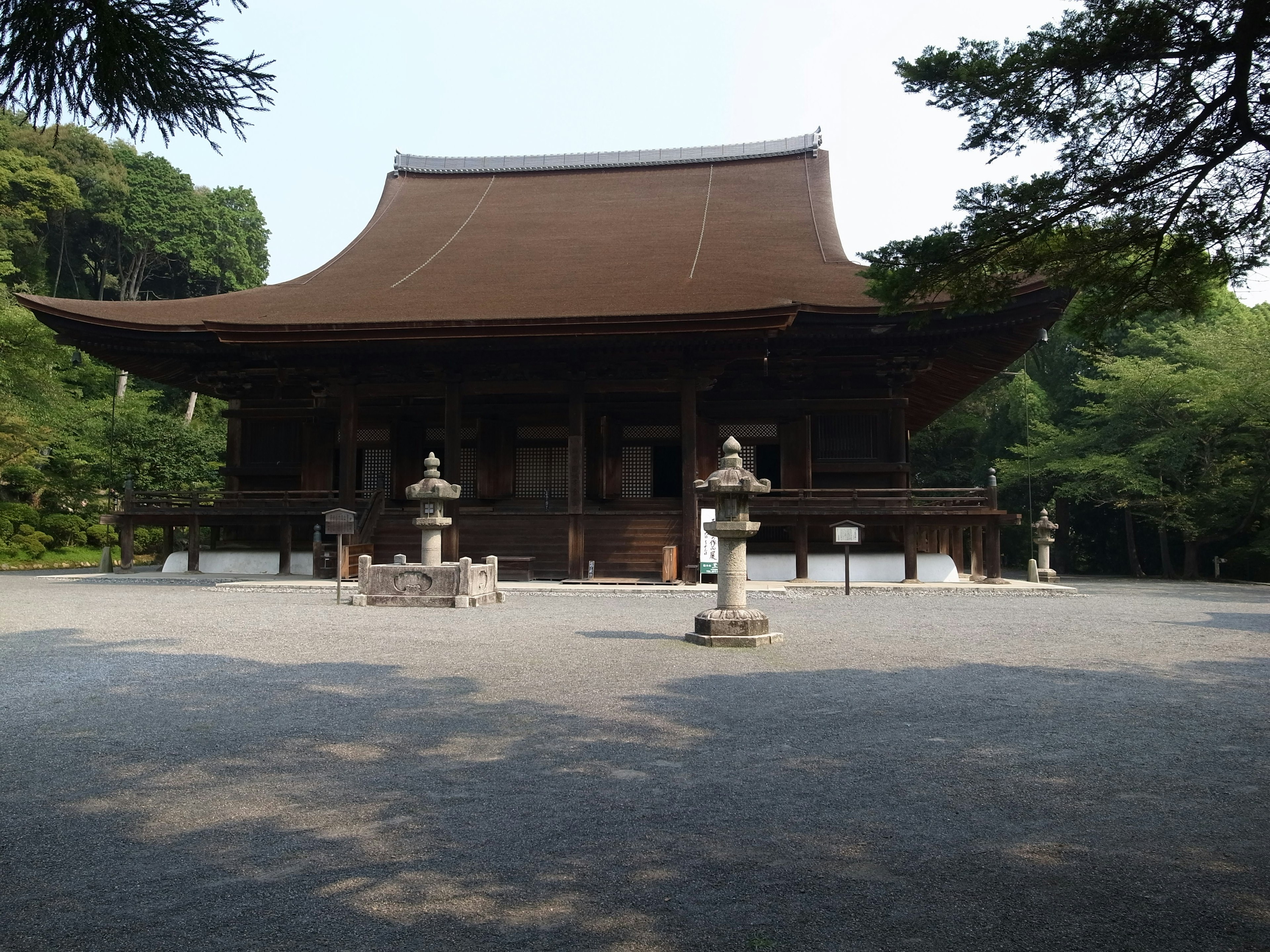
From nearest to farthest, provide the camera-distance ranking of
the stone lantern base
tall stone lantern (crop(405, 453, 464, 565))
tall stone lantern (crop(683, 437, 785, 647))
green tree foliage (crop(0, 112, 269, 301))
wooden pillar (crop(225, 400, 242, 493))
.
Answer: the stone lantern base → tall stone lantern (crop(683, 437, 785, 647)) → tall stone lantern (crop(405, 453, 464, 565)) → wooden pillar (crop(225, 400, 242, 493)) → green tree foliage (crop(0, 112, 269, 301))

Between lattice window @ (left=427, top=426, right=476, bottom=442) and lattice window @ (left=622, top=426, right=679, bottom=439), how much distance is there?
9.94 feet

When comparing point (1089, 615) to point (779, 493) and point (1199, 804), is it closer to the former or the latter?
point (779, 493)

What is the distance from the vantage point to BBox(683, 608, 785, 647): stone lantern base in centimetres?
866

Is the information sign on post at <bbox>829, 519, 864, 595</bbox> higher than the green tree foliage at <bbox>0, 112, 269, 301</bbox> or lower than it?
lower

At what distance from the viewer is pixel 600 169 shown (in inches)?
1013

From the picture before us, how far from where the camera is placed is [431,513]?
12641 millimetres

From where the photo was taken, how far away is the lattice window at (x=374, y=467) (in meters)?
20.1

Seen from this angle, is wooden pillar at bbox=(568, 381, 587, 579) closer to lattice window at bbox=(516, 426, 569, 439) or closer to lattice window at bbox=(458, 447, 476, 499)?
lattice window at bbox=(516, 426, 569, 439)

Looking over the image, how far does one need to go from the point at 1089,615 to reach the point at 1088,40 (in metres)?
9.13

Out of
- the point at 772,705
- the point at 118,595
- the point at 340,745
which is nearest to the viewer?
the point at 340,745

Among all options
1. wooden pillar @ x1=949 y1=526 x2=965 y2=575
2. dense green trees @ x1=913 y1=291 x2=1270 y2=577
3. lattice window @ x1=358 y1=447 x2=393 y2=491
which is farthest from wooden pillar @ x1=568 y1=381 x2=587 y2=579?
dense green trees @ x1=913 y1=291 x2=1270 y2=577

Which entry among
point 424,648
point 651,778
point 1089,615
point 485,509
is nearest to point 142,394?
point 485,509

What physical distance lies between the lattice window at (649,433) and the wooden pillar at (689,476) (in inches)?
106

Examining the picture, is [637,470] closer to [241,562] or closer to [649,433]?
[649,433]
